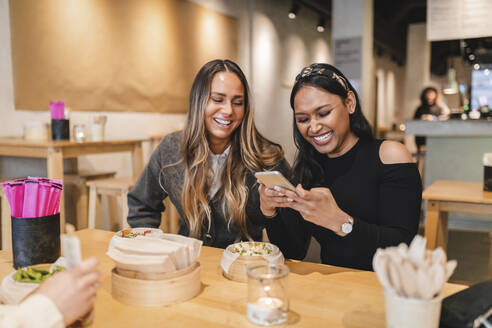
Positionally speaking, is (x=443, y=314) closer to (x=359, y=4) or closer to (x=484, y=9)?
(x=484, y=9)

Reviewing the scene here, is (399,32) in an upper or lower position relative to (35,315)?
upper

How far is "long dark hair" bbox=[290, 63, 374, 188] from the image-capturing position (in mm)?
1503

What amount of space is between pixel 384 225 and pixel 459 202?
48.3 inches

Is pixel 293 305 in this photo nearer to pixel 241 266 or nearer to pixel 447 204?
pixel 241 266

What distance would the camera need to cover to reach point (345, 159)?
1.62 metres

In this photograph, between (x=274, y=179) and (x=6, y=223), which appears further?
(x=6, y=223)

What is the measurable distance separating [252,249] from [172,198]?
81 centimetres

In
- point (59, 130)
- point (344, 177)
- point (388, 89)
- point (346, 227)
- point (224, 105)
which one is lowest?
Answer: point (346, 227)

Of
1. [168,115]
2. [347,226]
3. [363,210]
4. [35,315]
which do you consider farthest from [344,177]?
[168,115]

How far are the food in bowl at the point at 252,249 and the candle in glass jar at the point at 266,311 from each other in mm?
279

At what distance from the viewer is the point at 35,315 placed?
695mm

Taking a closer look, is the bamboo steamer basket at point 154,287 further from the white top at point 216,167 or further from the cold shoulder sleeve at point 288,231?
the white top at point 216,167

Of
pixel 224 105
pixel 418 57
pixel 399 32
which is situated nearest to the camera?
pixel 224 105

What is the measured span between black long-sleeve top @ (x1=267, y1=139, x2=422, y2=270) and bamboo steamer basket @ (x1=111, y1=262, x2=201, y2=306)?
0.56 meters
